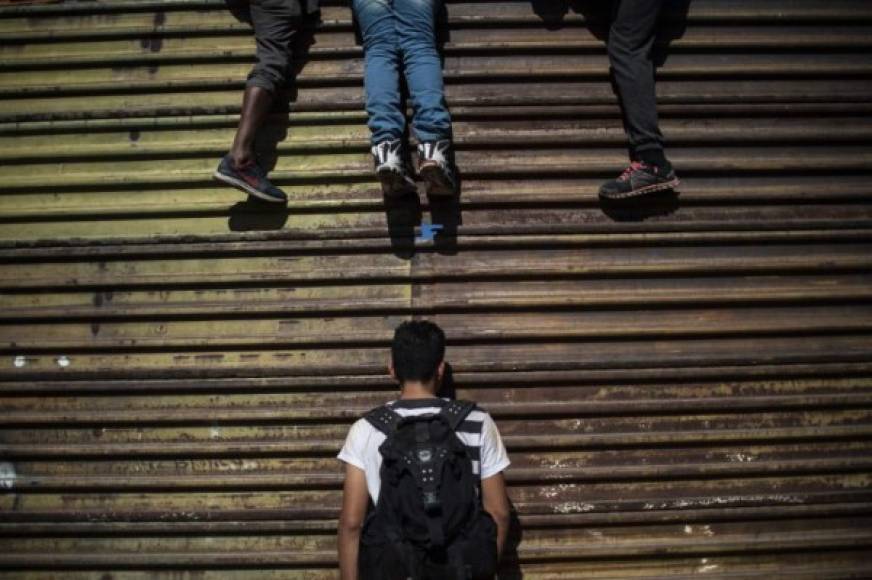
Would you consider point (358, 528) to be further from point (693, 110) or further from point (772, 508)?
point (693, 110)

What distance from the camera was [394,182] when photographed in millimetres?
3502

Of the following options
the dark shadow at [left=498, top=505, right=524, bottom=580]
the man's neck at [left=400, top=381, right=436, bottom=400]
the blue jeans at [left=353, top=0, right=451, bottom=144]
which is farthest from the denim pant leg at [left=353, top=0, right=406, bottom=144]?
the dark shadow at [left=498, top=505, right=524, bottom=580]

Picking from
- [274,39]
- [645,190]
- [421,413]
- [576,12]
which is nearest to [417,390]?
[421,413]

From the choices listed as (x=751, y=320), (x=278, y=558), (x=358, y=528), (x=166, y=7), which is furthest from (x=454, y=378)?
(x=166, y=7)

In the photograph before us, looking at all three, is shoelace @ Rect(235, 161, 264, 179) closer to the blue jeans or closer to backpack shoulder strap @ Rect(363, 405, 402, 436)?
the blue jeans

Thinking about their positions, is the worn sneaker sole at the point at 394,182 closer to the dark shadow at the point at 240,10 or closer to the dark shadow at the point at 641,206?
the dark shadow at the point at 641,206

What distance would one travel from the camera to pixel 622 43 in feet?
12.3

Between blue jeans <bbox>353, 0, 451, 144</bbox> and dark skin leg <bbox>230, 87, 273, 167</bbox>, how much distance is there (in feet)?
1.84

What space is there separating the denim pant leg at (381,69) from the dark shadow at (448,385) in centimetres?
121

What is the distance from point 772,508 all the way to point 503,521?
1619 mm

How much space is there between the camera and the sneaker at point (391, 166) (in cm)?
342

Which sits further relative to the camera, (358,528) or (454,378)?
(454,378)

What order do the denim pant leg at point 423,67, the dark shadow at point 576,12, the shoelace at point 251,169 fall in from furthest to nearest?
the dark shadow at point 576,12 → the shoelace at point 251,169 → the denim pant leg at point 423,67

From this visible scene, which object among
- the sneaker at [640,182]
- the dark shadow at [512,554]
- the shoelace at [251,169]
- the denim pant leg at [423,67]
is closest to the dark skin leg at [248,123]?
the shoelace at [251,169]
